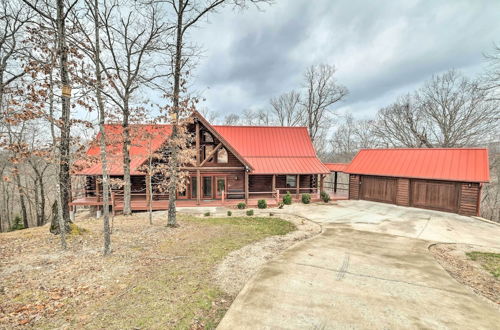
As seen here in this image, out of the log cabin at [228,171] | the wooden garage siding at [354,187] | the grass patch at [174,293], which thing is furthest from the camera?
the wooden garage siding at [354,187]

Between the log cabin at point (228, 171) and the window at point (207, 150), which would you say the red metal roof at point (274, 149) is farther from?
the window at point (207, 150)

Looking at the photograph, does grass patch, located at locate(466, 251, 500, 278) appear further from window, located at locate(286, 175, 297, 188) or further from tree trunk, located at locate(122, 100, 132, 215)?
tree trunk, located at locate(122, 100, 132, 215)

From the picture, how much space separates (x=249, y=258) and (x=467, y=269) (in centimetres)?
731

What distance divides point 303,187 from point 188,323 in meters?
18.5

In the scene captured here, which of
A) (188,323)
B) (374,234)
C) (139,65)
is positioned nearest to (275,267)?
(188,323)

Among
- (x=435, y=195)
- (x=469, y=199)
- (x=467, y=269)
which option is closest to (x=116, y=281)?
(x=467, y=269)

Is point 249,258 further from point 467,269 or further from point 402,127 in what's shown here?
point 402,127

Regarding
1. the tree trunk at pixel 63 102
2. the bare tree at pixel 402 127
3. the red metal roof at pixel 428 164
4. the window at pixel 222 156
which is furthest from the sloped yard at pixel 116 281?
the bare tree at pixel 402 127

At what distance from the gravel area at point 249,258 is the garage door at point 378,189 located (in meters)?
10.8

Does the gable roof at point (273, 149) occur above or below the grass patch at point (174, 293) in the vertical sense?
above

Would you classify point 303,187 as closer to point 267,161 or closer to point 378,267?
point 267,161

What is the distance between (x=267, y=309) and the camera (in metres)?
4.73

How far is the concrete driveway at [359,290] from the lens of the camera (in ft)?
14.6

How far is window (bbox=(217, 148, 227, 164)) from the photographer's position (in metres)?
18.4
